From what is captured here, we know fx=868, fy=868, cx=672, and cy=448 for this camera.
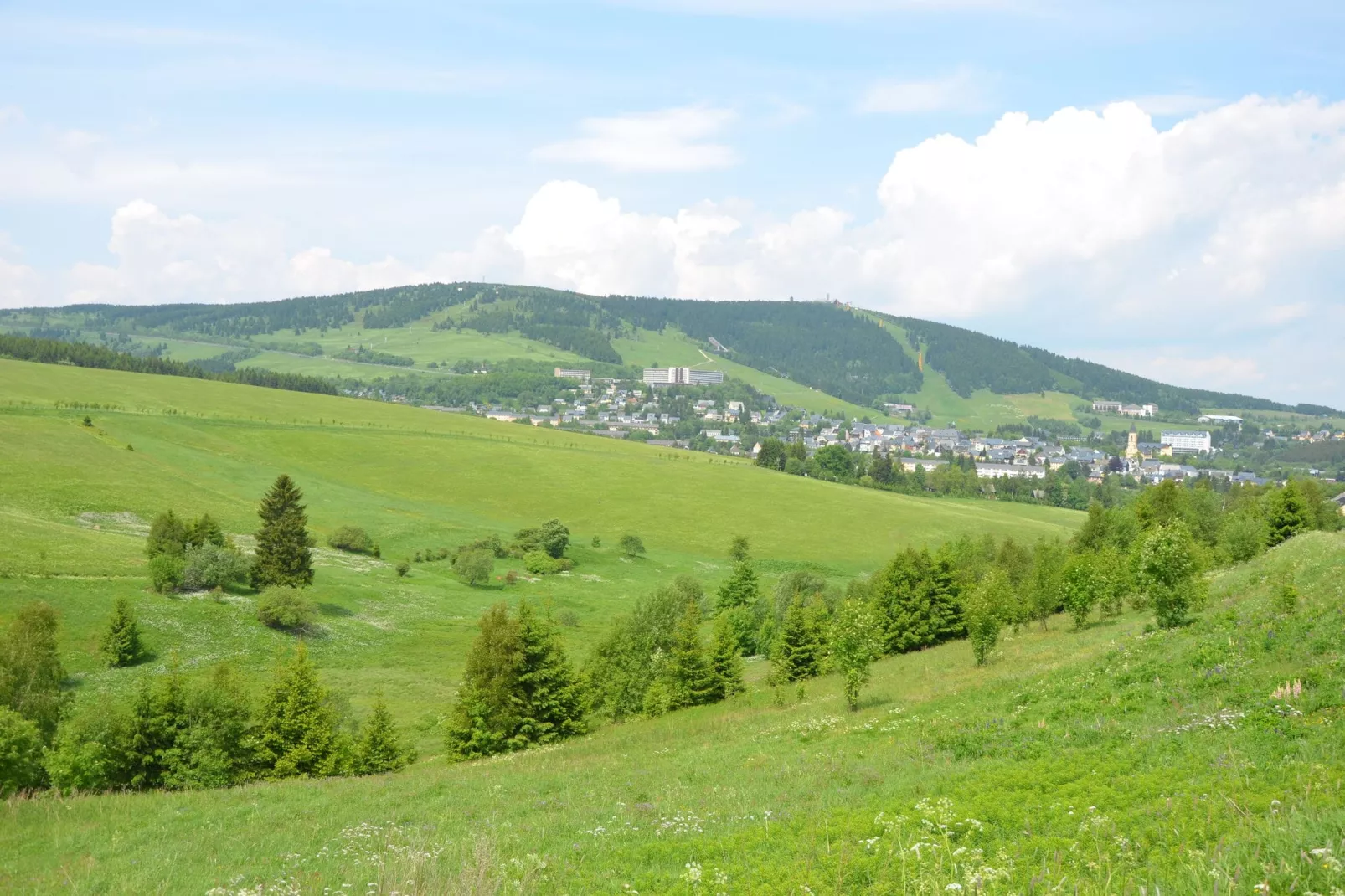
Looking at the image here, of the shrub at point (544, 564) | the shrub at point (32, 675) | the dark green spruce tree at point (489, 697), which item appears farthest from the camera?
the shrub at point (544, 564)

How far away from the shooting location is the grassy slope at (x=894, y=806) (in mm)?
10750

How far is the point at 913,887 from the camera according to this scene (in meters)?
9.57

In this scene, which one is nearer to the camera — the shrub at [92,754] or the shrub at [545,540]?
the shrub at [92,754]

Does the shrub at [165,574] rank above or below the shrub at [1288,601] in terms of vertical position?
below

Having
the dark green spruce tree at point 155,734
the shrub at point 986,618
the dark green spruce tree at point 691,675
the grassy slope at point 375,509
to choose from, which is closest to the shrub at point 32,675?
the dark green spruce tree at point 155,734

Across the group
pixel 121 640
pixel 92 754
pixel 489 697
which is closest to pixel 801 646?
pixel 489 697

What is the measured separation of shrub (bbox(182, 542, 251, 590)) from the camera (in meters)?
67.3

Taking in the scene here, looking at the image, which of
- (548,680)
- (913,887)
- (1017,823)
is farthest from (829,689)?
(913,887)

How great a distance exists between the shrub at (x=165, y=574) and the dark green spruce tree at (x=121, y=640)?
941 centimetres

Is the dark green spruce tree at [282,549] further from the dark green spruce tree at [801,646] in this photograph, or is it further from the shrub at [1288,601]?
the shrub at [1288,601]

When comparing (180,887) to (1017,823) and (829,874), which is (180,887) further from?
(1017,823)

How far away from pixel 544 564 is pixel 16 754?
7324cm

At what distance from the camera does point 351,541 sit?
316 ft

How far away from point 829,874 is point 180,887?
34.8ft
